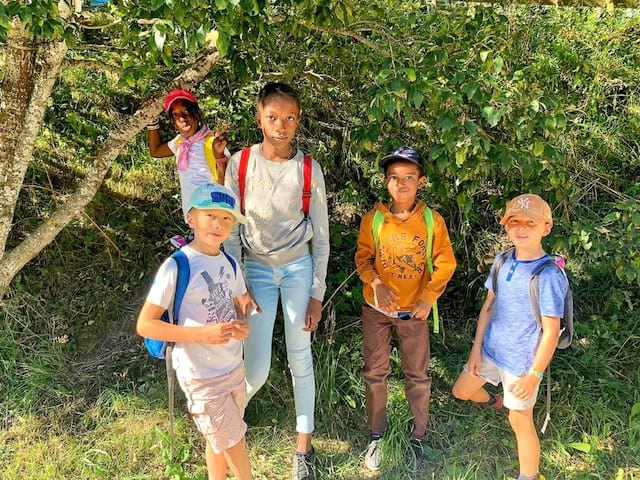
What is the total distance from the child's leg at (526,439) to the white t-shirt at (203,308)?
137cm

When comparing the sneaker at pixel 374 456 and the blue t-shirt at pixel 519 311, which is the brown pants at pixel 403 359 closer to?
the sneaker at pixel 374 456

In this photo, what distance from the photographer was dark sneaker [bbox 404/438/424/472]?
2.92 meters

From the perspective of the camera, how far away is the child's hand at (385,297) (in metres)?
2.68

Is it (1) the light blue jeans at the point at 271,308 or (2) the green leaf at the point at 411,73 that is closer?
(2) the green leaf at the point at 411,73

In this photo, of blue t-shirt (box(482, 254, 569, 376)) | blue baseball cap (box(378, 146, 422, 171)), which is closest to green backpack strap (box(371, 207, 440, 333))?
A: blue baseball cap (box(378, 146, 422, 171))

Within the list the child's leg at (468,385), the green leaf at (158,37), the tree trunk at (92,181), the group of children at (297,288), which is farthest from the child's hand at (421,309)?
the tree trunk at (92,181)

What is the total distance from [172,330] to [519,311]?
1554mm

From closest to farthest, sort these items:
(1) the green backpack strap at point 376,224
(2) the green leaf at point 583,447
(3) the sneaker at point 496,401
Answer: (1) the green backpack strap at point 376,224
(2) the green leaf at point 583,447
(3) the sneaker at point 496,401

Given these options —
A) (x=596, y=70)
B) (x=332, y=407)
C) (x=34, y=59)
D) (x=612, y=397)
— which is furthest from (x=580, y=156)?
(x=34, y=59)

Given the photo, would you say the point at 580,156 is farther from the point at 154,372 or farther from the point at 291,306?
the point at 154,372

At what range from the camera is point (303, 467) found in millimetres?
2785

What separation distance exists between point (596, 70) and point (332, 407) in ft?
12.9

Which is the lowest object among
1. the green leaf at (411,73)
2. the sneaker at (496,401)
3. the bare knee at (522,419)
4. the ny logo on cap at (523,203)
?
the sneaker at (496,401)

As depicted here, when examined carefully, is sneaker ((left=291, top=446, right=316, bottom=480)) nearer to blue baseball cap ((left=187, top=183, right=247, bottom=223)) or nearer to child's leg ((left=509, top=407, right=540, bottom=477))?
child's leg ((left=509, top=407, right=540, bottom=477))
